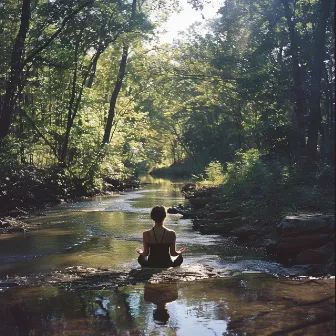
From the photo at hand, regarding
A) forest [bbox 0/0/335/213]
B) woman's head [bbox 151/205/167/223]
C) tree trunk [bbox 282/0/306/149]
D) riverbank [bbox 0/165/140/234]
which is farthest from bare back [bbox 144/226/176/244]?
tree trunk [bbox 282/0/306/149]

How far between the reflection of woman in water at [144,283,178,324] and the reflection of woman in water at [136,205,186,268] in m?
0.98

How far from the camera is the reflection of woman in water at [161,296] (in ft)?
19.3

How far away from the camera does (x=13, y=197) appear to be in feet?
61.9

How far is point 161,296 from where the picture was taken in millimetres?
6828

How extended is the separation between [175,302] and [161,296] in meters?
0.40

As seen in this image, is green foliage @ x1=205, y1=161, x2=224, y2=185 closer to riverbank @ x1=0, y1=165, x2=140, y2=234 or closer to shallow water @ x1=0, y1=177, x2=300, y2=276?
riverbank @ x1=0, y1=165, x2=140, y2=234

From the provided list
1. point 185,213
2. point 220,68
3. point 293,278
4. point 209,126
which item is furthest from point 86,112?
point 293,278

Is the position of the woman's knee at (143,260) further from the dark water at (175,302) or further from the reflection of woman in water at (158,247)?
the dark water at (175,302)

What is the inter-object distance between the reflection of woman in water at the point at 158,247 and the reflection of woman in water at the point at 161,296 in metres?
0.98

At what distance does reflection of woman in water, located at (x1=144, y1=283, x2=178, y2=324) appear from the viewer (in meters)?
5.88

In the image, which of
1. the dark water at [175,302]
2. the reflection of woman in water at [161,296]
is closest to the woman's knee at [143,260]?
the dark water at [175,302]

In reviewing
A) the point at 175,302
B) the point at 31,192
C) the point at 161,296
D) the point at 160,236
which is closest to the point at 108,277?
the point at 160,236

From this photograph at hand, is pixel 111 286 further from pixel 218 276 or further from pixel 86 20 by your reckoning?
pixel 86 20

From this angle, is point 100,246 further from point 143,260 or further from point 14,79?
point 14,79
